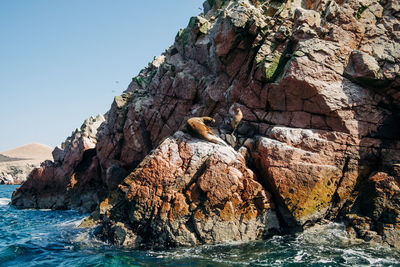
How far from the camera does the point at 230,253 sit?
440 inches

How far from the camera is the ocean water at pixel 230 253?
1009 cm

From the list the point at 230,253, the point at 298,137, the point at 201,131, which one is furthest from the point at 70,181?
the point at 298,137

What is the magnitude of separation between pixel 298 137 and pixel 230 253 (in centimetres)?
675

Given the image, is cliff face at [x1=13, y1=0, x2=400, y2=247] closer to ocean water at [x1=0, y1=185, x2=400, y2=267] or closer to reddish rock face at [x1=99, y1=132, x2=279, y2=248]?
reddish rock face at [x1=99, y1=132, x2=279, y2=248]

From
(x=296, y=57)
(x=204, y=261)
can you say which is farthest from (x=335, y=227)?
(x=296, y=57)

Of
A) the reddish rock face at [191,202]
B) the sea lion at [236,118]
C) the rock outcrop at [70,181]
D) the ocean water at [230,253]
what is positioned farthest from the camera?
the rock outcrop at [70,181]

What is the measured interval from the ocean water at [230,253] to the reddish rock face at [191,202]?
2.40ft

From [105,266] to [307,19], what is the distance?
16.5 meters

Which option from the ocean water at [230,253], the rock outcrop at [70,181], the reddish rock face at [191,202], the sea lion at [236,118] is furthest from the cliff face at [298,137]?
the rock outcrop at [70,181]

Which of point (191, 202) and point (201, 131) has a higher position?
point (201, 131)

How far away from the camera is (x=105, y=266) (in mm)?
10602

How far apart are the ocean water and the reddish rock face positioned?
2.40 feet

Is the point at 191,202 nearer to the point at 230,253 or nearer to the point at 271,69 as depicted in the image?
the point at 230,253

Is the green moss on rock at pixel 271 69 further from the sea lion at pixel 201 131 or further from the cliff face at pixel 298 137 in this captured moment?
the sea lion at pixel 201 131
